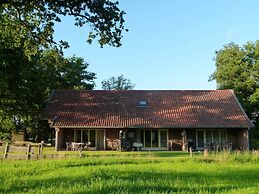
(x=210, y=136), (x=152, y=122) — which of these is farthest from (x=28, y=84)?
(x=210, y=136)

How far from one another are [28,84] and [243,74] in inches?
980

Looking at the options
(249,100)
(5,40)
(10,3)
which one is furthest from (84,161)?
(249,100)

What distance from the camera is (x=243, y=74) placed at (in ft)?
153

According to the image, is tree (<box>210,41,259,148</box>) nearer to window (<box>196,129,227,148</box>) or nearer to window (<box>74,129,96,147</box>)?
window (<box>196,129,227,148</box>)

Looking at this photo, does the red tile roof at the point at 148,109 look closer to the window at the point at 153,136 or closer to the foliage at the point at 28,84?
the window at the point at 153,136

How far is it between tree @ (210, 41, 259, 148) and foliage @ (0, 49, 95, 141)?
1714 centimetres

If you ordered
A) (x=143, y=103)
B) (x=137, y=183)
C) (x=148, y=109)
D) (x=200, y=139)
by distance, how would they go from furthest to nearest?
(x=143, y=103) < (x=148, y=109) < (x=200, y=139) < (x=137, y=183)

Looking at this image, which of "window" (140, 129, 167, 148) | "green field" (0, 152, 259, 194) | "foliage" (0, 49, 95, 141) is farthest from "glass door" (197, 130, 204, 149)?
"green field" (0, 152, 259, 194)

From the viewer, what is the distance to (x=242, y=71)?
47344 mm

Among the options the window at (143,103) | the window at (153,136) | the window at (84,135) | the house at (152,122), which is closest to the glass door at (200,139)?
the house at (152,122)

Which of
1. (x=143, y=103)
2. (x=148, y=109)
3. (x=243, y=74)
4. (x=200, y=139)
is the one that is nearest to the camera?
(x=200, y=139)

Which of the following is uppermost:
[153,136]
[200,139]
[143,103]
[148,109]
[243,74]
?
[243,74]

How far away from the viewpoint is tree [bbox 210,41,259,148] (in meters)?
44.8

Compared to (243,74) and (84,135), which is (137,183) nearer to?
(84,135)
